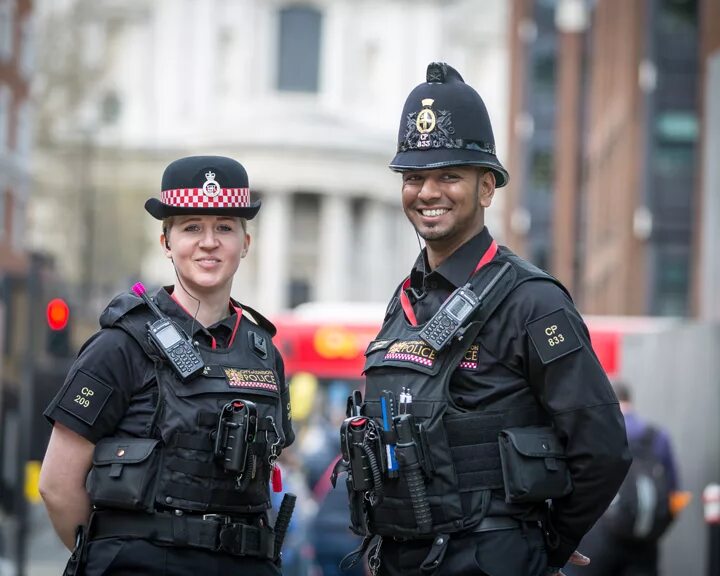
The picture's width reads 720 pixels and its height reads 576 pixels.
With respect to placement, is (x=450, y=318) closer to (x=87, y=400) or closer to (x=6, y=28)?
(x=87, y=400)

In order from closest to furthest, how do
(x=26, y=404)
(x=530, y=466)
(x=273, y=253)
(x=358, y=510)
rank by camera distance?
(x=530, y=466)
(x=358, y=510)
(x=26, y=404)
(x=273, y=253)

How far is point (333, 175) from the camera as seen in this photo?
96062mm

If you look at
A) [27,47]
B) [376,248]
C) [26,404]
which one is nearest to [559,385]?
[26,404]

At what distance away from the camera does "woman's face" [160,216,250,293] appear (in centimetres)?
561

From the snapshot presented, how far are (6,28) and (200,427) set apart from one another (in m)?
42.3

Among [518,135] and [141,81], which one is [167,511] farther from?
[141,81]

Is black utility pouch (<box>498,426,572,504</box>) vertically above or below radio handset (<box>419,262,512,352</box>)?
below

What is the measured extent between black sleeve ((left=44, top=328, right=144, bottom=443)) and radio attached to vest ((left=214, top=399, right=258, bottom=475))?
1.15 ft

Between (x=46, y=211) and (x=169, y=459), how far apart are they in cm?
4694

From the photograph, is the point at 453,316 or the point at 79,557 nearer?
the point at 453,316

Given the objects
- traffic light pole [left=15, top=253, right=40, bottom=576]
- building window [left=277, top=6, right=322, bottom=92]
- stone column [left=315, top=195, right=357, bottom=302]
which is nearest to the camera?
traffic light pole [left=15, top=253, right=40, bottom=576]

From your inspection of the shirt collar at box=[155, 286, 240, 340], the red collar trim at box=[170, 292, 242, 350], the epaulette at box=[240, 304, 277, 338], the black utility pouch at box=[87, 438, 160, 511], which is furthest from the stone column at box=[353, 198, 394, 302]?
the black utility pouch at box=[87, 438, 160, 511]

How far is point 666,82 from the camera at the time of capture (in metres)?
39.9

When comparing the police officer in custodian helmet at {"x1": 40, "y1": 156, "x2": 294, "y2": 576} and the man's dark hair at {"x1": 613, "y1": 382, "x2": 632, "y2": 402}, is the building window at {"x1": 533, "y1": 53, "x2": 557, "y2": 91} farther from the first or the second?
the police officer in custodian helmet at {"x1": 40, "y1": 156, "x2": 294, "y2": 576}
